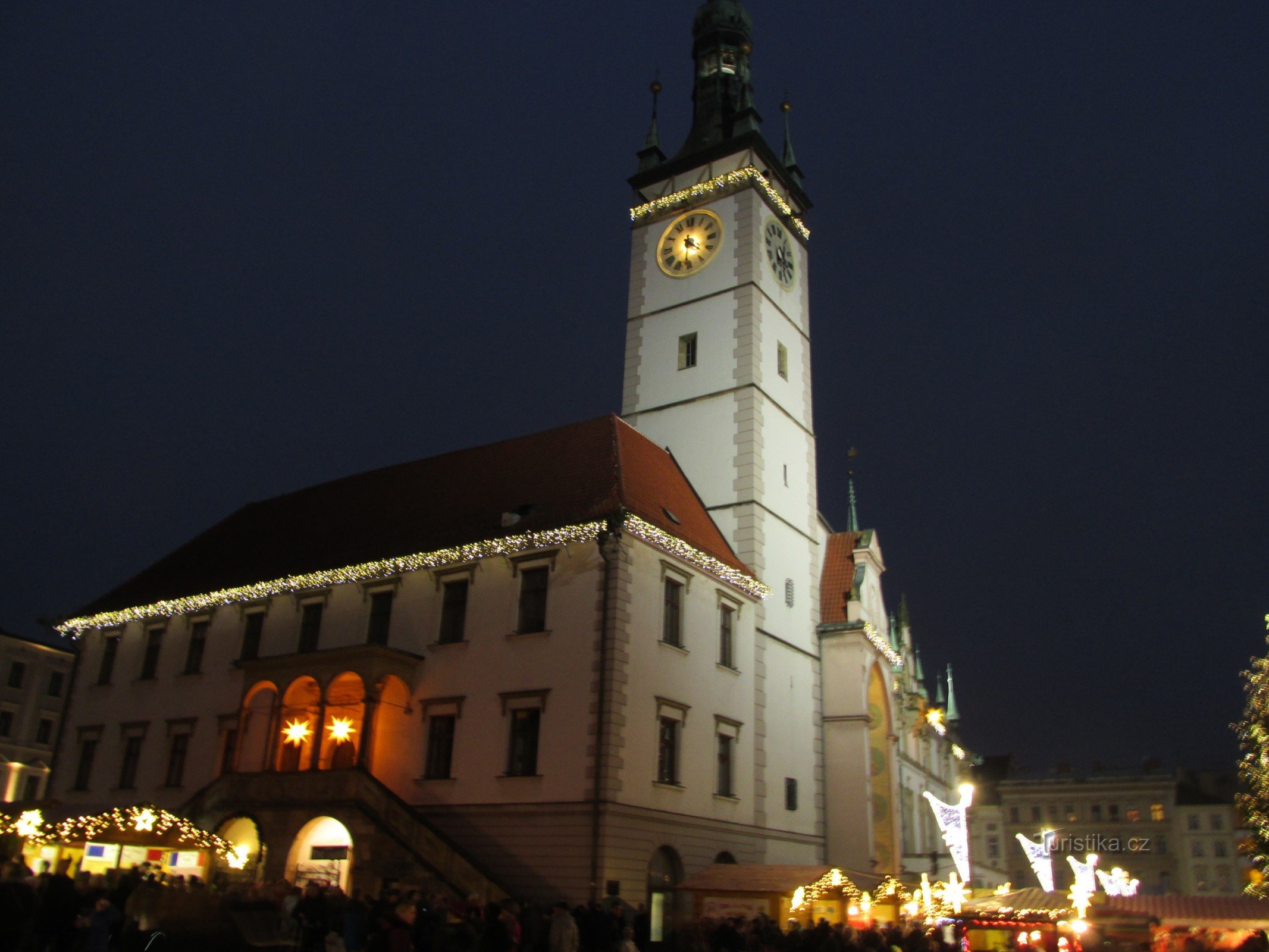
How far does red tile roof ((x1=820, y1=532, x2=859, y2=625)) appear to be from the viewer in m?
33.0

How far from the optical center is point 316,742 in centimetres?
2484

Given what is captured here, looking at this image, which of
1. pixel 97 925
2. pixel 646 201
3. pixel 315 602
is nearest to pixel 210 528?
pixel 315 602

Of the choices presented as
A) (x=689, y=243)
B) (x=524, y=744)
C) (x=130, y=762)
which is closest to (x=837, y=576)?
(x=689, y=243)

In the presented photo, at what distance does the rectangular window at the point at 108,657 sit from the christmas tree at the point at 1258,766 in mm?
31453

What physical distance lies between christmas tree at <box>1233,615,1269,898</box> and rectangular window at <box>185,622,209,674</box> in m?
27.5

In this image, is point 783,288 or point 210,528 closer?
point 783,288

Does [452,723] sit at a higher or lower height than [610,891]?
higher

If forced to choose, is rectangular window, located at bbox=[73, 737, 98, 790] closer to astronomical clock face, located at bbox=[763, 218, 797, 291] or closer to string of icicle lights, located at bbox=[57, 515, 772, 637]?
string of icicle lights, located at bbox=[57, 515, 772, 637]

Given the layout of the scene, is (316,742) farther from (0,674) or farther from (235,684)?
(0,674)

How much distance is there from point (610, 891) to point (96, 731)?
62.6ft

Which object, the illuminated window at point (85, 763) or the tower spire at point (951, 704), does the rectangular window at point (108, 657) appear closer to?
the illuminated window at point (85, 763)

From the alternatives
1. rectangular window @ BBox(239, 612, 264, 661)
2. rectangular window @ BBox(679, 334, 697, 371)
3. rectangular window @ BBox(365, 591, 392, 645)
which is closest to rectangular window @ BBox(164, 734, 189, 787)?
rectangular window @ BBox(239, 612, 264, 661)

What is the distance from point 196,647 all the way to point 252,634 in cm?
245

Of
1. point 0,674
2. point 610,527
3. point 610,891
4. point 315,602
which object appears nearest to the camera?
point 610,891
